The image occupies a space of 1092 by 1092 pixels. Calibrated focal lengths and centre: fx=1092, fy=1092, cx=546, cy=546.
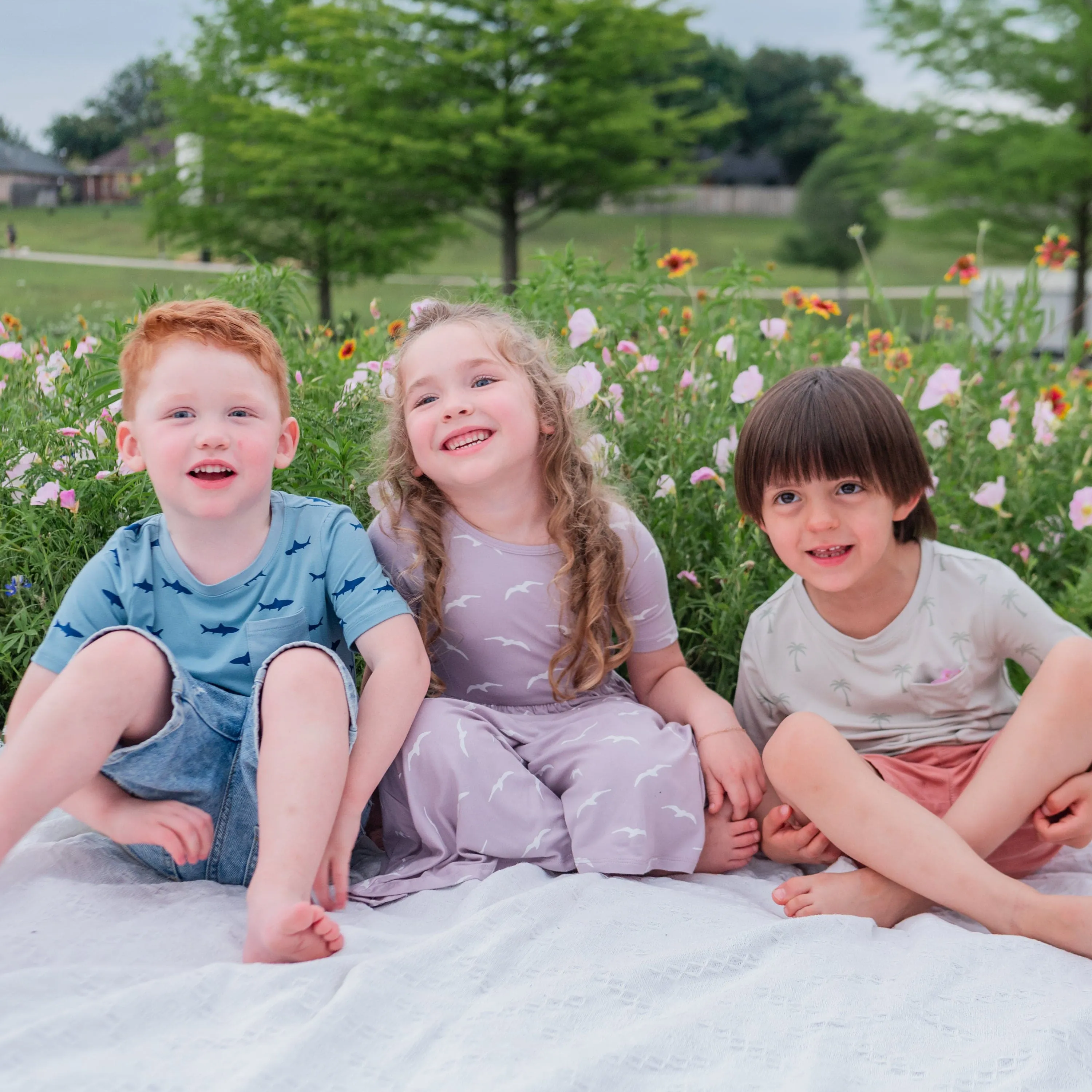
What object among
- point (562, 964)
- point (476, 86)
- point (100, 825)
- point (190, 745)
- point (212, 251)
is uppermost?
point (476, 86)

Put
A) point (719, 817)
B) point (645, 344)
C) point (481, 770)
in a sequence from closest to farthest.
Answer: point (481, 770) → point (719, 817) → point (645, 344)

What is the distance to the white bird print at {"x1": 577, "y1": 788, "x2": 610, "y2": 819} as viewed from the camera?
1687mm

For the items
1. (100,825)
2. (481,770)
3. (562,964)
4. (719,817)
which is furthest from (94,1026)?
(719,817)

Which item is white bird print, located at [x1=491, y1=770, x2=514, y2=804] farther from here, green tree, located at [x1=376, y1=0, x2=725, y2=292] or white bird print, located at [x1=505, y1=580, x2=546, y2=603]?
green tree, located at [x1=376, y1=0, x2=725, y2=292]

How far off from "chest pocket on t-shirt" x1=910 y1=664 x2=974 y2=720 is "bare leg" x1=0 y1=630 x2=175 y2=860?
119 cm

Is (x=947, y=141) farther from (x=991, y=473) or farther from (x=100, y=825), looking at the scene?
(x=100, y=825)

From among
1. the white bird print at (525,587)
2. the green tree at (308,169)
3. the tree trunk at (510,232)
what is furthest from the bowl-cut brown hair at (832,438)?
the tree trunk at (510,232)

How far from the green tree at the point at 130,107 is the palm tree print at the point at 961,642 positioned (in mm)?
18620

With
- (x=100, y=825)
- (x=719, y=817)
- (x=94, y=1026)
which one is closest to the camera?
(x=94, y=1026)

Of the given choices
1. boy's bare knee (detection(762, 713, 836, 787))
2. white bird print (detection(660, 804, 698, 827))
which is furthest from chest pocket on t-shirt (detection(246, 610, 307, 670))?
boy's bare knee (detection(762, 713, 836, 787))

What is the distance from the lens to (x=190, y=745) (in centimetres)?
153

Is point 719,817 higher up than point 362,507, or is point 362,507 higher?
point 362,507

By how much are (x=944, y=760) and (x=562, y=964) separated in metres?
0.80

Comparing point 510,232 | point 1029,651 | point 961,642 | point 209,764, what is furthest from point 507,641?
point 510,232
